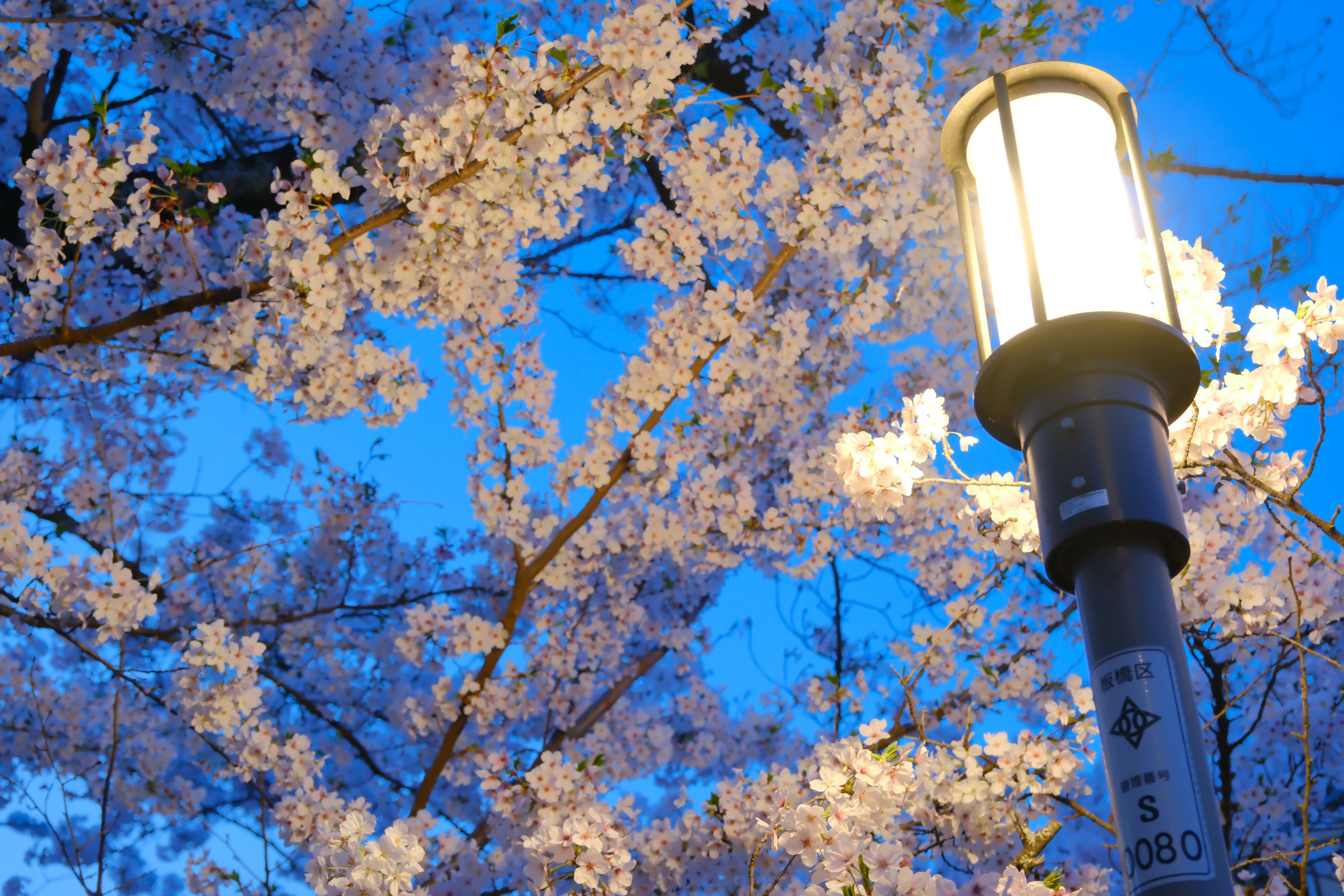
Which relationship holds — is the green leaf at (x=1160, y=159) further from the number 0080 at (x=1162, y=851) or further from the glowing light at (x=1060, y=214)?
the number 0080 at (x=1162, y=851)

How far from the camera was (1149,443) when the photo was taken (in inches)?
47.7

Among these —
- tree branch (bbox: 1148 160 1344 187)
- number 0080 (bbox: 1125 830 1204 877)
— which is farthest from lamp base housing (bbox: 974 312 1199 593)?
tree branch (bbox: 1148 160 1344 187)

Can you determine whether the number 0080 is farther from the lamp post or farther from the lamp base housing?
the lamp base housing

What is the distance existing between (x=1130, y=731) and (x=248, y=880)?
415 centimetres

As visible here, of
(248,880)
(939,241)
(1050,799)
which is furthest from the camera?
(939,241)

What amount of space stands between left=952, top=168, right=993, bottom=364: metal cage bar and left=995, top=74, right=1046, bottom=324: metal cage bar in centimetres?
13

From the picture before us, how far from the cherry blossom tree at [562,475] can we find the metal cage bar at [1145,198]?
379mm

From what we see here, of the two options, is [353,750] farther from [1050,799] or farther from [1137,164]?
[1137,164]

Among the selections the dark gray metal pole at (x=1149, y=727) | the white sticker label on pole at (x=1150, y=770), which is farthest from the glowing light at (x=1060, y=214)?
the white sticker label on pole at (x=1150, y=770)

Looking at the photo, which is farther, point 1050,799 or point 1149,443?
point 1050,799

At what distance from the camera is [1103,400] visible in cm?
123

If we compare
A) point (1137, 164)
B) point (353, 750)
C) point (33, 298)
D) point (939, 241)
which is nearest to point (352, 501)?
point (353, 750)

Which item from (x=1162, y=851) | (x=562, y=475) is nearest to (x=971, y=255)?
(x=1162, y=851)

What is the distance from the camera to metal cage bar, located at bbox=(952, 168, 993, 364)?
4.91 feet
